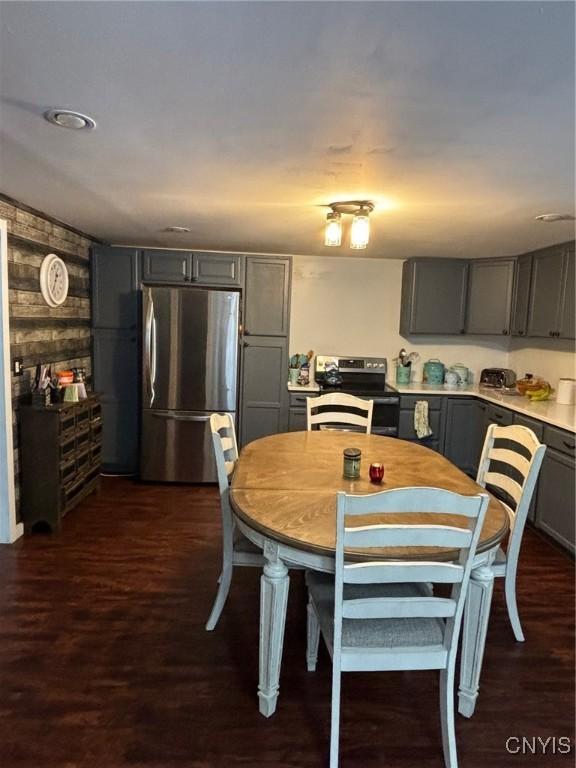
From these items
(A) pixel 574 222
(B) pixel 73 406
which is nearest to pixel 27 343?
(B) pixel 73 406

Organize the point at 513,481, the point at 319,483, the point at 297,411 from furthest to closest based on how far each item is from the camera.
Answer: the point at 297,411 → the point at 513,481 → the point at 319,483

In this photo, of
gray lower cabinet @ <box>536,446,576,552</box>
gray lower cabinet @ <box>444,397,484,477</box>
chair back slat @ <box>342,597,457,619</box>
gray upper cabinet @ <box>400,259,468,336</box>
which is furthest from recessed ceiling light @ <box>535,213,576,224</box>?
chair back slat @ <box>342,597,457,619</box>

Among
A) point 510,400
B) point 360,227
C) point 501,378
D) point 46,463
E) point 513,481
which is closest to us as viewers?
point 513,481

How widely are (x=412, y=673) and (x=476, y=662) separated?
0.37 meters

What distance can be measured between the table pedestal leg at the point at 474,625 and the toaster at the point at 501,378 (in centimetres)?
324

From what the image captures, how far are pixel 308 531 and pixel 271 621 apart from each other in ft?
1.20

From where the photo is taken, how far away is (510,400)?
4059 millimetres

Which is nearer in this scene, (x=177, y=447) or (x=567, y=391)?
(x=567, y=391)

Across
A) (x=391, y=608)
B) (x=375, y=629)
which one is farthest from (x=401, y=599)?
(x=375, y=629)

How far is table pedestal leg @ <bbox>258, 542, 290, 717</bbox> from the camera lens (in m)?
1.73

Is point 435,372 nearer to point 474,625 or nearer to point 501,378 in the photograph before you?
point 501,378

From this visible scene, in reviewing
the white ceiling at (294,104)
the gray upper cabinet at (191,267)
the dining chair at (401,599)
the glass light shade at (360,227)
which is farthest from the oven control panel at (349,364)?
the dining chair at (401,599)

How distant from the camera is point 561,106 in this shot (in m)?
1.52

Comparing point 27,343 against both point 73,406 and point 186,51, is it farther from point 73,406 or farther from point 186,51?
point 186,51
